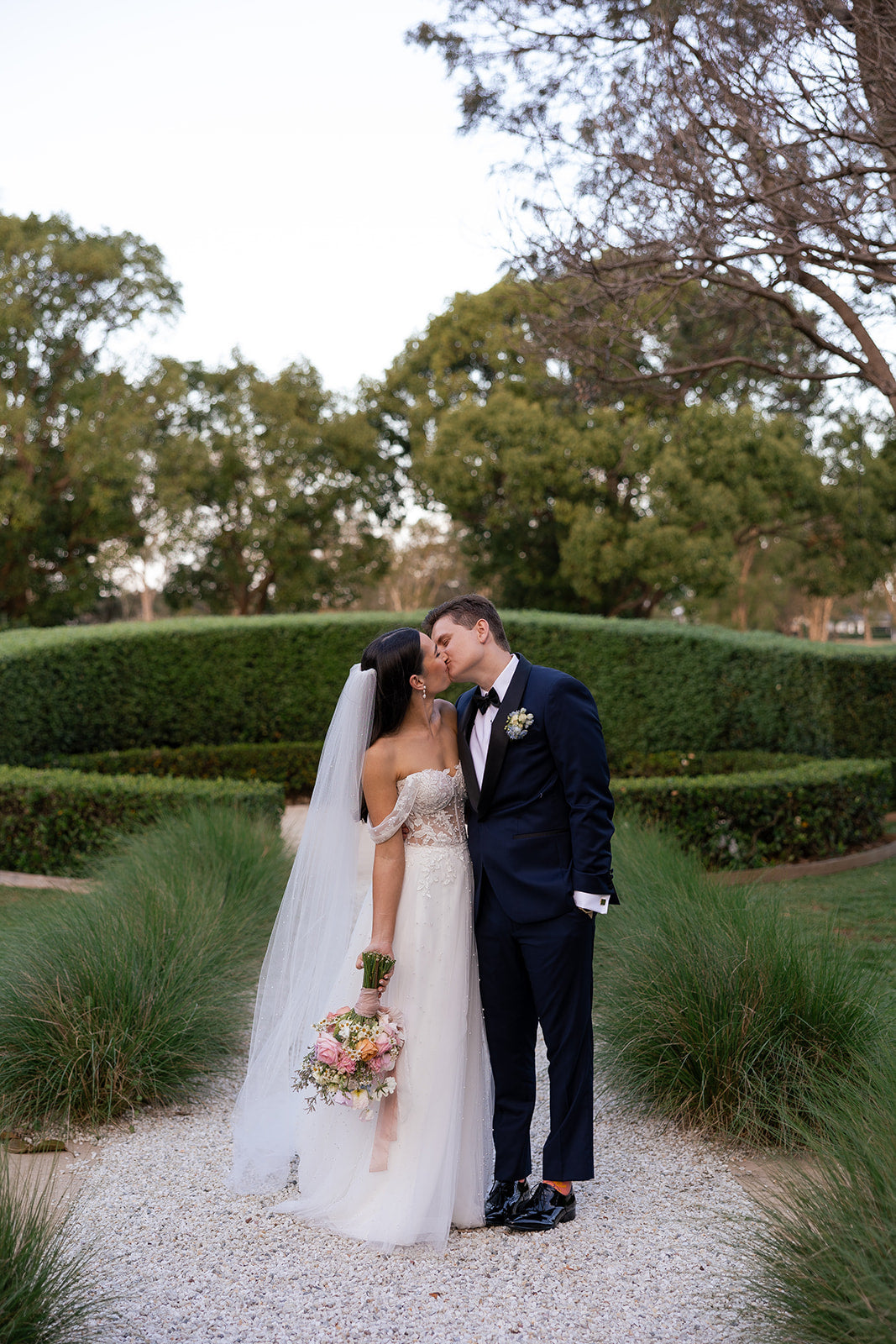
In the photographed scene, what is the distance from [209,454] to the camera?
3053 centimetres

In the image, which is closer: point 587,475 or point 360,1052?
point 360,1052

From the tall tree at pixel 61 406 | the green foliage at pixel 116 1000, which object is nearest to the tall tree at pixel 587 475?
the tall tree at pixel 61 406

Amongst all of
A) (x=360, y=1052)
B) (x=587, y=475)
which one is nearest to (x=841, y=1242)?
(x=360, y=1052)

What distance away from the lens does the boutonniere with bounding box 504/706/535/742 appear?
357 centimetres

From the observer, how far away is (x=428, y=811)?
3.74 m

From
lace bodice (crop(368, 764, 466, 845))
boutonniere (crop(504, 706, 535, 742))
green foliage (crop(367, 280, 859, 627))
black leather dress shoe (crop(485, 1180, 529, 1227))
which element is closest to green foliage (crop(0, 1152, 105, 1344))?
black leather dress shoe (crop(485, 1180, 529, 1227))

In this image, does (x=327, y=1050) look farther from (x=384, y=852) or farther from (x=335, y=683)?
(x=335, y=683)

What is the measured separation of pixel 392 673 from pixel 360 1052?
48.6 inches

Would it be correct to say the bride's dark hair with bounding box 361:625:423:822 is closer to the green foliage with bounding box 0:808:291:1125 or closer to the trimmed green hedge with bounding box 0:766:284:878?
the green foliage with bounding box 0:808:291:1125

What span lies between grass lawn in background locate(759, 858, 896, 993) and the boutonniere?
221 centimetres

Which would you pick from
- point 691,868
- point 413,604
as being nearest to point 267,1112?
point 691,868

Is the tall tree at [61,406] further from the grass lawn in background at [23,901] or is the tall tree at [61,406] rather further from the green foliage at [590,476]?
the grass lawn in background at [23,901]

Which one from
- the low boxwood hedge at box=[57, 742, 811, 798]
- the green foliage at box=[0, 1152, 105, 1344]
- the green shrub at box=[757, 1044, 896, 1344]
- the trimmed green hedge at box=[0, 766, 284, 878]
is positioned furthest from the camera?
the low boxwood hedge at box=[57, 742, 811, 798]

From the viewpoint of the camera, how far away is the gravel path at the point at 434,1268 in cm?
297
